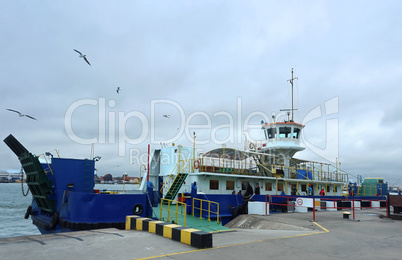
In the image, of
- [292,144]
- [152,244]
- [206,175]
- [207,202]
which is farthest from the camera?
[292,144]

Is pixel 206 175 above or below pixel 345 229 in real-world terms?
above

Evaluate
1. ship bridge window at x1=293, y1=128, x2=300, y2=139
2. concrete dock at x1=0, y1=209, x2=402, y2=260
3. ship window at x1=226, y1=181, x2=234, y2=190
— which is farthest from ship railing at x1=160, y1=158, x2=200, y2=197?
ship bridge window at x1=293, y1=128, x2=300, y2=139

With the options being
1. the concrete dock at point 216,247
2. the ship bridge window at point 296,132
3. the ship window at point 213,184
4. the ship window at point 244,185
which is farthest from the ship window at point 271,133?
the concrete dock at point 216,247

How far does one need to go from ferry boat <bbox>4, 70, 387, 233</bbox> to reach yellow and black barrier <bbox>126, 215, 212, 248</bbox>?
2197 mm

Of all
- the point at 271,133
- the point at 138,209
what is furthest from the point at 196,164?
the point at 271,133

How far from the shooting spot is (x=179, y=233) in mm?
8938

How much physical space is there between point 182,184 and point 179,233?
34.5ft

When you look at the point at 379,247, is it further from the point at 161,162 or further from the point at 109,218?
the point at 161,162

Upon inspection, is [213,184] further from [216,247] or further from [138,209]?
[216,247]

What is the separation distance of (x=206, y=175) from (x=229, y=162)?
2538mm

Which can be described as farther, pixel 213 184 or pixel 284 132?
pixel 284 132

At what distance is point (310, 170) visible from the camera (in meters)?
27.5

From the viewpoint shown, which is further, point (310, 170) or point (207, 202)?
point (310, 170)

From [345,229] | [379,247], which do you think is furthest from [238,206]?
[379,247]
